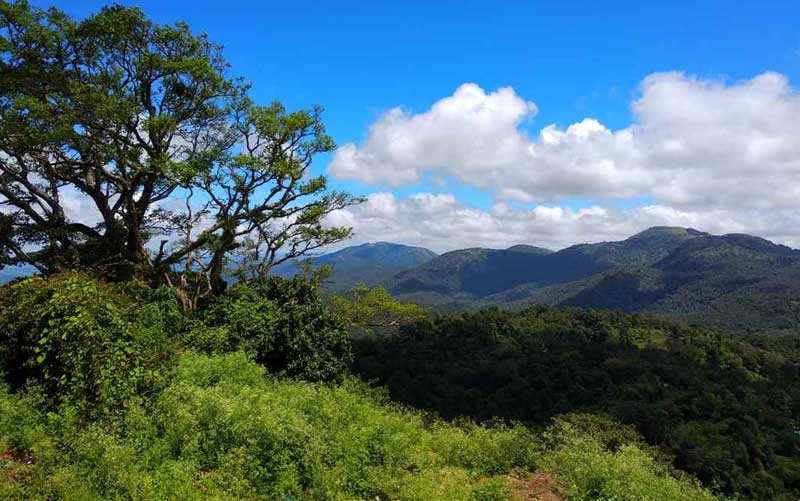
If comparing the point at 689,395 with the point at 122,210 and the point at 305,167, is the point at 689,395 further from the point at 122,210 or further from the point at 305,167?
the point at 122,210

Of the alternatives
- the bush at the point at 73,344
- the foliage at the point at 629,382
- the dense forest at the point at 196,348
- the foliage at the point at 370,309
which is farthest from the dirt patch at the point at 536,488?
the foliage at the point at 629,382

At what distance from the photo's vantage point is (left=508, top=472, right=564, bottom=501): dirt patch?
8.19m

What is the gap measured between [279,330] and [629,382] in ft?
137

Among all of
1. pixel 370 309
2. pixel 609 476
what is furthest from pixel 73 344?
pixel 370 309

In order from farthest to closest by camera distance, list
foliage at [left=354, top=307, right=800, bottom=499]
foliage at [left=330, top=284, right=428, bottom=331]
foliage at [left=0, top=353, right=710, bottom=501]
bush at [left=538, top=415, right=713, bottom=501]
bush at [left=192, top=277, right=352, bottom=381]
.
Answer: foliage at [left=354, top=307, right=800, bottom=499], foliage at [left=330, top=284, right=428, bottom=331], bush at [left=192, top=277, right=352, bottom=381], bush at [left=538, top=415, right=713, bottom=501], foliage at [left=0, top=353, right=710, bottom=501]

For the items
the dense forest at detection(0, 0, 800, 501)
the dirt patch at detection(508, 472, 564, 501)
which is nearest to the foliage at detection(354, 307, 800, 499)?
the dense forest at detection(0, 0, 800, 501)

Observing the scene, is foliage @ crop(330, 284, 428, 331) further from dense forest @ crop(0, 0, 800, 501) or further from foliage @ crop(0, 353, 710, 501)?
foliage @ crop(0, 353, 710, 501)

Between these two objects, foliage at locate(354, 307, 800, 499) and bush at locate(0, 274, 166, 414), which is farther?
foliage at locate(354, 307, 800, 499)

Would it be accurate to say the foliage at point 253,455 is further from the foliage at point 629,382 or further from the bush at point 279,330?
the foliage at point 629,382

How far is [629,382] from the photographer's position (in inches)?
1816

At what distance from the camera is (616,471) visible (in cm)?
813

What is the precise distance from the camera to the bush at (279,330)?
14.1 m

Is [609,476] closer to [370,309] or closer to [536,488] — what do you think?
[536,488]

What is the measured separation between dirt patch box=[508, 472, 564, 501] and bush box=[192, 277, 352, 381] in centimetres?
784
